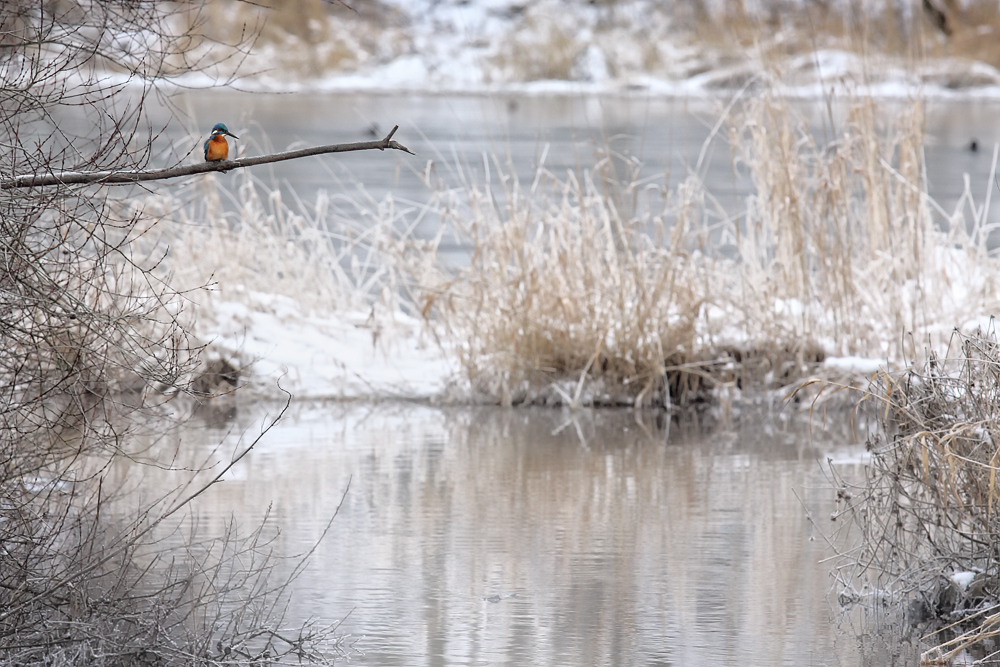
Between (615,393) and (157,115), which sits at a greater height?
(157,115)

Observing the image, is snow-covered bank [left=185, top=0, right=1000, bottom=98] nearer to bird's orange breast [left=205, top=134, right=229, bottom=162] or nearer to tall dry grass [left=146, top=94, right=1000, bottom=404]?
tall dry grass [left=146, top=94, right=1000, bottom=404]

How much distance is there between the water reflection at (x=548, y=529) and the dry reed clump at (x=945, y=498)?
25 cm

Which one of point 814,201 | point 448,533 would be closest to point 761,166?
point 814,201

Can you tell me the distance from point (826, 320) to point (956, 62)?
31631 millimetres

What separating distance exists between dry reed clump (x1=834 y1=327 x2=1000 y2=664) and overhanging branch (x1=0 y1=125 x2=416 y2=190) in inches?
67.9

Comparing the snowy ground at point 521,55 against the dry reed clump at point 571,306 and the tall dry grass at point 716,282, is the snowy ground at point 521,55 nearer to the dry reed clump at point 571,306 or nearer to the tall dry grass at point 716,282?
the tall dry grass at point 716,282

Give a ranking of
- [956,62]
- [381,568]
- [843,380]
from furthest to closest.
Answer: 1. [956,62]
2. [843,380]
3. [381,568]

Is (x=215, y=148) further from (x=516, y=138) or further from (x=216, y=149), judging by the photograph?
(x=516, y=138)

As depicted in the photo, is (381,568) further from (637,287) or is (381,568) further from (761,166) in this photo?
(761,166)

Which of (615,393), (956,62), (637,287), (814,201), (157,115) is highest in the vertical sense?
(956,62)

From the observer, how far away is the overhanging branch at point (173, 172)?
2.53 meters

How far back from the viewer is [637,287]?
262 inches

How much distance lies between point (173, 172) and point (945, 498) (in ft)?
7.30

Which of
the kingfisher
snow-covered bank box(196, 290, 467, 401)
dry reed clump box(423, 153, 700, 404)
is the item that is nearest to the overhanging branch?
the kingfisher
